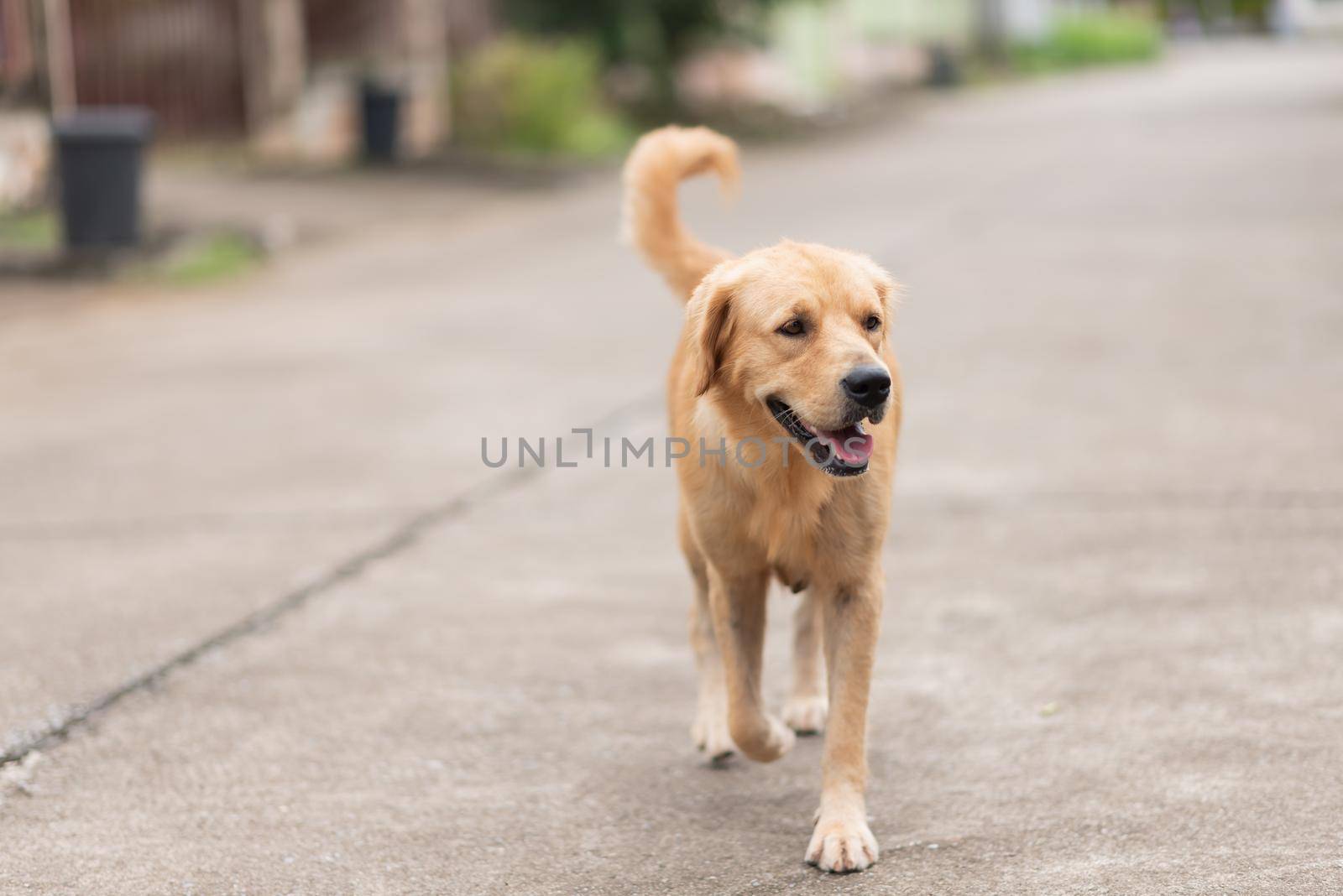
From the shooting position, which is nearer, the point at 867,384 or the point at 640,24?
the point at 867,384

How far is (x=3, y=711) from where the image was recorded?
15.3ft

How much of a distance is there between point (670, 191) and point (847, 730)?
1792 millimetres

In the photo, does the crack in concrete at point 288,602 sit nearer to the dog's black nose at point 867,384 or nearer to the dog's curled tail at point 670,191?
the dog's curled tail at point 670,191

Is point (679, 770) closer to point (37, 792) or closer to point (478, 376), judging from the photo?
point (37, 792)

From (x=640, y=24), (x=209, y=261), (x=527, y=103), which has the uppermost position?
(x=640, y=24)

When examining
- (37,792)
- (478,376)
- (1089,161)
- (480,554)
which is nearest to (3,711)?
(37,792)

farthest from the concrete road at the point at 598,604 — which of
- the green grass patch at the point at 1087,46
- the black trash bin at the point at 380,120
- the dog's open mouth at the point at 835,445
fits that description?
the green grass patch at the point at 1087,46

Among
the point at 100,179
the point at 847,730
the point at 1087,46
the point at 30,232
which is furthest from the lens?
the point at 1087,46

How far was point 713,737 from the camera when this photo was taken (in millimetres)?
4258

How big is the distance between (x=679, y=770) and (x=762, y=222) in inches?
478

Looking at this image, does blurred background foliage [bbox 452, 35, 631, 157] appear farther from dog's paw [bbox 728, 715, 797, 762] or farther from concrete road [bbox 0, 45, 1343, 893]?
dog's paw [bbox 728, 715, 797, 762]

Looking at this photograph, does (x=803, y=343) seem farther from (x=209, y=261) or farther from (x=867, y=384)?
(x=209, y=261)

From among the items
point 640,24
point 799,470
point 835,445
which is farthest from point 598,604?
point 640,24

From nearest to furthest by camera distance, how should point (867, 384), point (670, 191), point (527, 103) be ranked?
1. point (867, 384)
2. point (670, 191)
3. point (527, 103)
